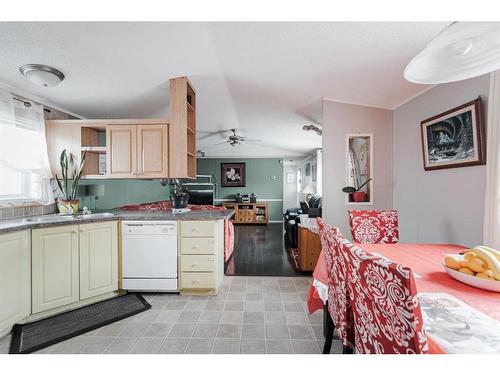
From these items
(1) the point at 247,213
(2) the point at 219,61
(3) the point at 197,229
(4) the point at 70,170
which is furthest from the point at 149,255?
(1) the point at 247,213

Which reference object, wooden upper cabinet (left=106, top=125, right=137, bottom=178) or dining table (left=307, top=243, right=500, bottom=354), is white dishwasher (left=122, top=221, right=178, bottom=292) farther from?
dining table (left=307, top=243, right=500, bottom=354)

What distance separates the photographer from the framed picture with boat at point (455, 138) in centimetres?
167

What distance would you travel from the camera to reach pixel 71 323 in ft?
6.21

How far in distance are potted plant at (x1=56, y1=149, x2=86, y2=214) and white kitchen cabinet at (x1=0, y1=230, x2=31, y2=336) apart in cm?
76

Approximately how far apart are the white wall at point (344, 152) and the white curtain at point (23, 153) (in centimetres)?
335

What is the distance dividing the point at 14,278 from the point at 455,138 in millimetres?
3767

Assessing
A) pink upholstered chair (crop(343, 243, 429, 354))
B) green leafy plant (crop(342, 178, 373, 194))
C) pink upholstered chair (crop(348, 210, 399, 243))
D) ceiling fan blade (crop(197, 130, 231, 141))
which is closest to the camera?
pink upholstered chair (crop(343, 243, 429, 354))

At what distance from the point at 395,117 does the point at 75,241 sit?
12.5 ft

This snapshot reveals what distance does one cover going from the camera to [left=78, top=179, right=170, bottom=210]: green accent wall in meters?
3.30

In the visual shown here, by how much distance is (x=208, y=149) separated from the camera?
7043 millimetres

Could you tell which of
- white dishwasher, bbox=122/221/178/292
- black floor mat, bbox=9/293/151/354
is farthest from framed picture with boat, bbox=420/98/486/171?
black floor mat, bbox=9/293/151/354

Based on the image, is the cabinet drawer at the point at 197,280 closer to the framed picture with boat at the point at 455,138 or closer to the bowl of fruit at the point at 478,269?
the bowl of fruit at the point at 478,269

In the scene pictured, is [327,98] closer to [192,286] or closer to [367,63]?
[367,63]

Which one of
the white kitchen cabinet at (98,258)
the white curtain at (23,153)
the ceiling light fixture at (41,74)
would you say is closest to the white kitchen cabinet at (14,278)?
the white kitchen cabinet at (98,258)
